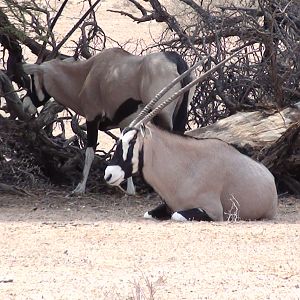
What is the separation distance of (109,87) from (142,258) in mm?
4682

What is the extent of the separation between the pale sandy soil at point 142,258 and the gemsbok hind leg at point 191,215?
20 cm

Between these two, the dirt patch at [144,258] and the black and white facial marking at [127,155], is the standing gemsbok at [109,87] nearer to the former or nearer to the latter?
the black and white facial marking at [127,155]

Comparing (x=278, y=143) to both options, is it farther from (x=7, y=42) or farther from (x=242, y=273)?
(x=242, y=273)

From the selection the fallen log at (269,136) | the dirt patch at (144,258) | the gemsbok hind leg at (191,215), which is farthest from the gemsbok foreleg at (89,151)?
the gemsbok hind leg at (191,215)

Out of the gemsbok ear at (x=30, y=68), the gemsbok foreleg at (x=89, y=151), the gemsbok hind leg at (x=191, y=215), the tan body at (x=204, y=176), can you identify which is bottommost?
the gemsbok foreleg at (x=89, y=151)

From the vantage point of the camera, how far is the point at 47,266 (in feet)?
18.6

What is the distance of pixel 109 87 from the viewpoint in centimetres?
1034

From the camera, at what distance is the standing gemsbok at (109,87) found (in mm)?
9812

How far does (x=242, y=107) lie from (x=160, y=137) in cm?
253

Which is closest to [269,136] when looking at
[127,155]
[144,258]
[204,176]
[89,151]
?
[89,151]

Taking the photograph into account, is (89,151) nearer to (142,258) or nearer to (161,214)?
(161,214)

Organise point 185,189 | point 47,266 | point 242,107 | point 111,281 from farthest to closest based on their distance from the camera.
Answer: point 242,107
point 185,189
point 47,266
point 111,281

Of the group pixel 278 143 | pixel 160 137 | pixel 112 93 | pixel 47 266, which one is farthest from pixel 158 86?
pixel 47 266

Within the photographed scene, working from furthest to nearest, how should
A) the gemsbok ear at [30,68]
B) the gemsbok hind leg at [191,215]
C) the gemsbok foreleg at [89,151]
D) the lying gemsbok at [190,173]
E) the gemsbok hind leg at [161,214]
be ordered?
the gemsbok ear at [30,68], the gemsbok foreleg at [89,151], the gemsbok hind leg at [161,214], the lying gemsbok at [190,173], the gemsbok hind leg at [191,215]
